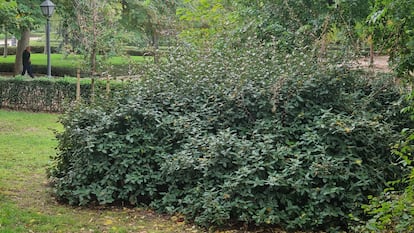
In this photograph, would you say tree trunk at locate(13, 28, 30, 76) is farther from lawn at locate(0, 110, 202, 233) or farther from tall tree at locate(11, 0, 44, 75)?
lawn at locate(0, 110, 202, 233)

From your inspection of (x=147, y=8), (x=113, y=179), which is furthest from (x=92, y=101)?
(x=147, y=8)

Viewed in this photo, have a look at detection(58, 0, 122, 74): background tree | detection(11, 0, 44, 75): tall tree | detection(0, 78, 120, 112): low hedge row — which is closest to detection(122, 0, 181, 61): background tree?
detection(11, 0, 44, 75): tall tree

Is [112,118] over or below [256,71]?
below

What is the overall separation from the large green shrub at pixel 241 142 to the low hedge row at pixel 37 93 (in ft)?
24.3

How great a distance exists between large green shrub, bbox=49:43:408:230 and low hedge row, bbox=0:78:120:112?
Answer: 24.3 ft

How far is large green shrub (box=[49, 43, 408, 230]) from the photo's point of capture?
4.97 metres

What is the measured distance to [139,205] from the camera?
5770 mm

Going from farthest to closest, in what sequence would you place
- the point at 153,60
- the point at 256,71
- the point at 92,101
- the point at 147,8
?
the point at 147,8
the point at 153,60
the point at 92,101
the point at 256,71

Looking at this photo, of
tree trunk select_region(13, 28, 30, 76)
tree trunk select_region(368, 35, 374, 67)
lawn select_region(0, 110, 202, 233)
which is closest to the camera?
lawn select_region(0, 110, 202, 233)

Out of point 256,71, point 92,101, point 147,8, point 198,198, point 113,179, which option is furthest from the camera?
point 147,8

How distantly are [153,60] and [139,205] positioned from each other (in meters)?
2.40

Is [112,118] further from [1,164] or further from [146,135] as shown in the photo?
[1,164]

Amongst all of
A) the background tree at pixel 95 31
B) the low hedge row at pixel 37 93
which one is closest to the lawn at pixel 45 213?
the background tree at pixel 95 31

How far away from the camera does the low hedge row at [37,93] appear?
13.5 m
